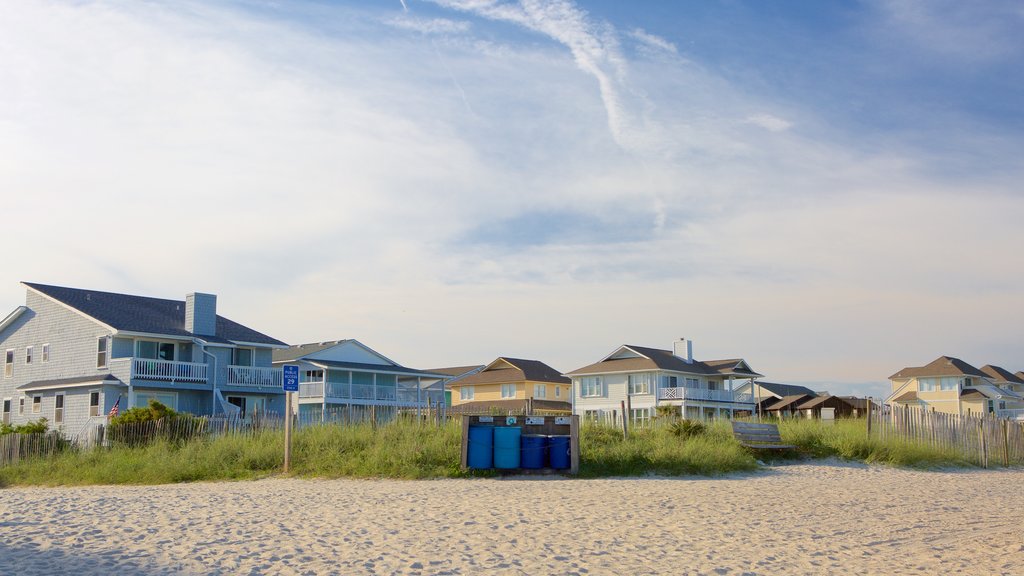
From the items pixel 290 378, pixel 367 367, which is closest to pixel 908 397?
pixel 367 367

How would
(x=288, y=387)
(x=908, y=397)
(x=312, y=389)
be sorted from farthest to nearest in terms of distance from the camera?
(x=908, y=397), (x=312, y=389), (x=288, y=387)

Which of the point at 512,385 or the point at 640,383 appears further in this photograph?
the point at 512,385

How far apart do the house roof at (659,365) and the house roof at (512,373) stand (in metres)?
3.92

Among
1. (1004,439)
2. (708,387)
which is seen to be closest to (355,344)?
(708,387)

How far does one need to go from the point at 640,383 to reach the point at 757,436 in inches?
1497

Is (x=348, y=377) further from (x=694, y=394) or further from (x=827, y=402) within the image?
(x=827, y=402)

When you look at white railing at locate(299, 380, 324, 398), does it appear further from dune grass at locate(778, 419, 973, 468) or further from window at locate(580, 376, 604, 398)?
dune grass at locate(778, 419, 973, 468)

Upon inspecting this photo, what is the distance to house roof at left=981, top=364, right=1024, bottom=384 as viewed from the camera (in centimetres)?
8169

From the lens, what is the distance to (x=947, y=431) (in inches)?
993

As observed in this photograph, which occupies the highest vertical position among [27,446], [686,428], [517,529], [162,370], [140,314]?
[140,314]

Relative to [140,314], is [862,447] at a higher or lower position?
lower

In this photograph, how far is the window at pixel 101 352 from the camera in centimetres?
3981

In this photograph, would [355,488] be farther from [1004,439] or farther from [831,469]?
[1004,439]

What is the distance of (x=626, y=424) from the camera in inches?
901
